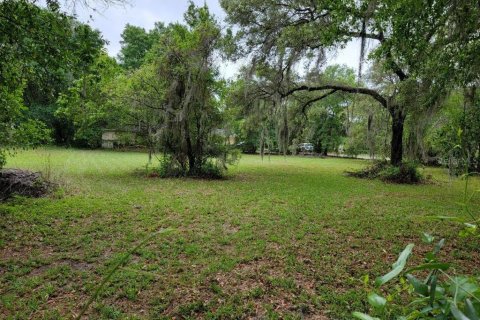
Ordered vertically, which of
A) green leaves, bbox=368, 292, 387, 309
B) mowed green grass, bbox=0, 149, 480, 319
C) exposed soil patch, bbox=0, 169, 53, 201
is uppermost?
green leaves, bbox=368, 292, 387, 309

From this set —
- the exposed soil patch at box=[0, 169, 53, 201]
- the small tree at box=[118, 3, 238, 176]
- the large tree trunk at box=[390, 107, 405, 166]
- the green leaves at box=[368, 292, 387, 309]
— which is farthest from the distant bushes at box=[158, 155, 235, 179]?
the green leaves at box=[368, 292, 387, 309]

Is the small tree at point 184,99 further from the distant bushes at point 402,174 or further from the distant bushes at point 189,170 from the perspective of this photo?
the distant bushes at point 402,174

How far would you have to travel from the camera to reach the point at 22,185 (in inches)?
255

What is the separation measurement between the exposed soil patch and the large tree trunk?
422 inches

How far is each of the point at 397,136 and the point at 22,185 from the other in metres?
11.5

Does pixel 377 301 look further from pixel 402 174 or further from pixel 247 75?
pixel 402 174

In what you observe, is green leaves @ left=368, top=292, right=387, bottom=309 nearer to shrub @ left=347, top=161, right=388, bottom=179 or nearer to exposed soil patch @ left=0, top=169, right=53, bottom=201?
exposed soil patch @ left=0, top=169, right=53, bottom=201

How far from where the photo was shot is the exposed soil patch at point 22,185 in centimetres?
623

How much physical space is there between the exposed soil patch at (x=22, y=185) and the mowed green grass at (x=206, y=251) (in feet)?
1.22

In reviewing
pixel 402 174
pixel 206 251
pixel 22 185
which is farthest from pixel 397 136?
pixel 22 185

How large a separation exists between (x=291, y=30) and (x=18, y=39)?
588cm

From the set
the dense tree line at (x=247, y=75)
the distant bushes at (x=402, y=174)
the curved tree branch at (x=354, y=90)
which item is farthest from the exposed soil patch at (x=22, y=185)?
the distant bushes at (x=402, y=174)

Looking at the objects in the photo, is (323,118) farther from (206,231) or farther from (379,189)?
(206,231)

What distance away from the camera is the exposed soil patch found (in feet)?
20.4
